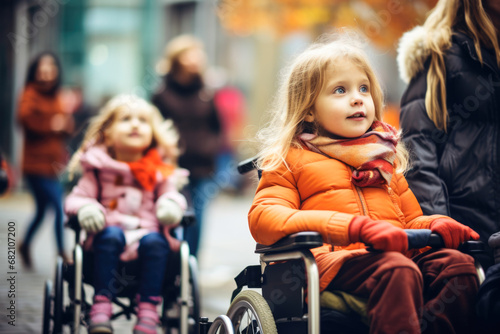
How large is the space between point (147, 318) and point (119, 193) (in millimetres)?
810

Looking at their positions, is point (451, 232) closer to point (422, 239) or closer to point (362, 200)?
point (422, 239)

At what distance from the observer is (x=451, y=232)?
291 cm

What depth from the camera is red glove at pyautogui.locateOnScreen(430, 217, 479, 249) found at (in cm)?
288

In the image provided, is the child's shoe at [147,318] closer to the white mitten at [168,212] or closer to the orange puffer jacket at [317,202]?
the white mitten at [168,212]

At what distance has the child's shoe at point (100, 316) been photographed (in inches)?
148

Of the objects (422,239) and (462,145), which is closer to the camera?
(422,239)

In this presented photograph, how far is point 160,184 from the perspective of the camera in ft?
14.8

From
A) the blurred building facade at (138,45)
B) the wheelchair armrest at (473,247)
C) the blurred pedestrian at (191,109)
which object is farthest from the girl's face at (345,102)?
the blurred building facade at (138,45)

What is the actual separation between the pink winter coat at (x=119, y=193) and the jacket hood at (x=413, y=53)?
149 cm

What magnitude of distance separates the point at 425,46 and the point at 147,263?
1.80 m

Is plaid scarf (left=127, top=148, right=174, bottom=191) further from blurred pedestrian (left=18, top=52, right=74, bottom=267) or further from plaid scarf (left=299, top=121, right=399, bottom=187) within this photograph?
blurred pedestrian (left=18, top=52, right=74, bottom=267)

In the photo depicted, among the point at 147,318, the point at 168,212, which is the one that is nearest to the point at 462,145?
the point at 168,212

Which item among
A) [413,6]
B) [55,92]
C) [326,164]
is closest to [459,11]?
[326,164]

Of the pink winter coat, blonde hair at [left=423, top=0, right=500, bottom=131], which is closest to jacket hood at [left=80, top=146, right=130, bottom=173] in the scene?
the pink winter coat
